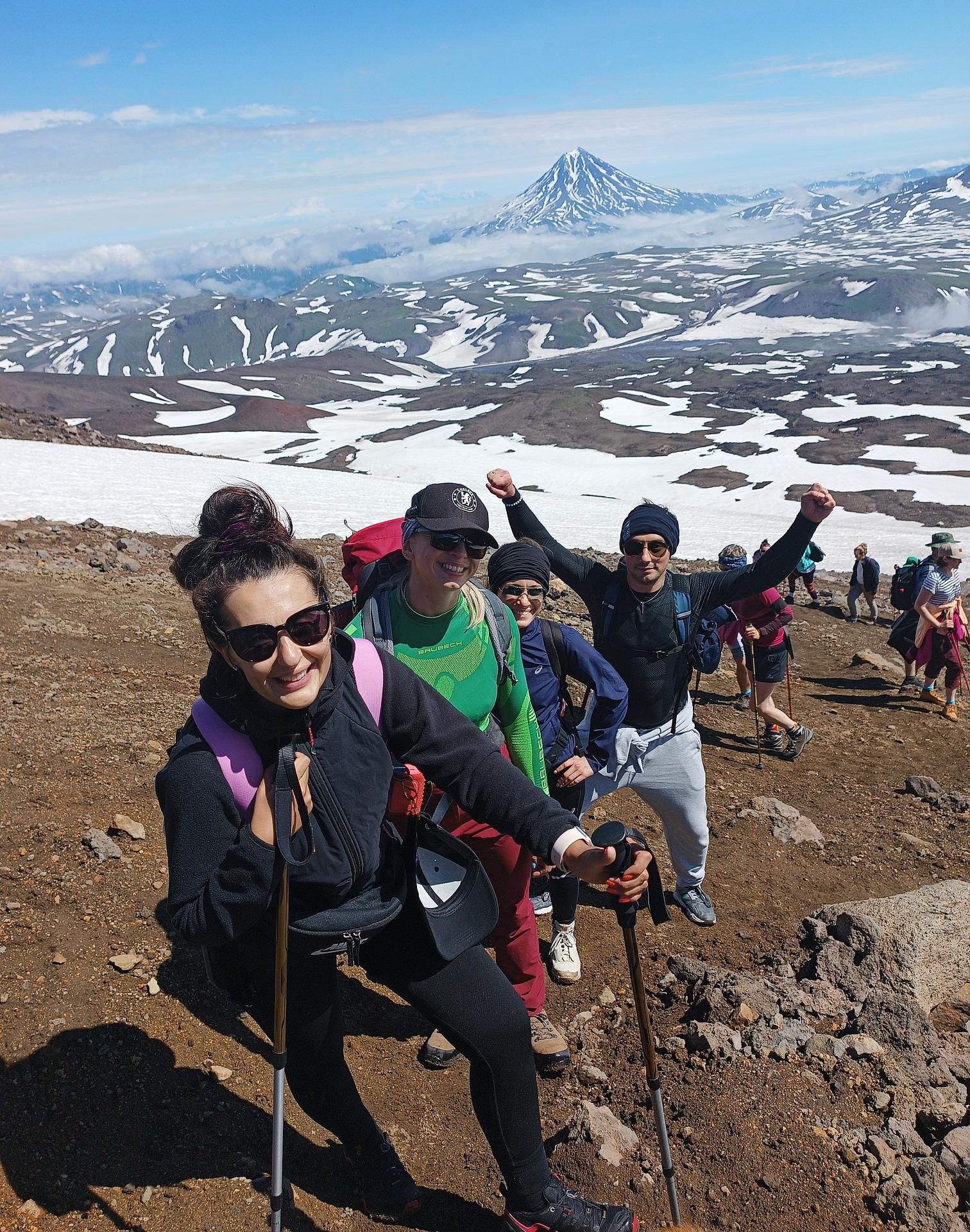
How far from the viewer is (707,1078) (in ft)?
14.1

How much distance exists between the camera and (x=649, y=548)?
550 cm

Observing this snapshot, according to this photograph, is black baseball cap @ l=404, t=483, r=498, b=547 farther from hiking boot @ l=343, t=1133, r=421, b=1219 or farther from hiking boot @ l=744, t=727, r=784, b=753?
hiking boot @ l=744, t=727, r=784, b=753

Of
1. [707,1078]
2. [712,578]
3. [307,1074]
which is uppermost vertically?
[712,578]

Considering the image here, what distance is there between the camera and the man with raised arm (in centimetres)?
560

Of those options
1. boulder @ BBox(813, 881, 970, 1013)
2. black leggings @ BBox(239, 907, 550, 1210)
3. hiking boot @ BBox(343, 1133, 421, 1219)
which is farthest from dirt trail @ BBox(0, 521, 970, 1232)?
black leggings @ BBox(239, 907, 550, 1210)

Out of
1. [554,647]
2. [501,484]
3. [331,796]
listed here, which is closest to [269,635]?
[331,796]

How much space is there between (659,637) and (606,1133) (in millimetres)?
2919

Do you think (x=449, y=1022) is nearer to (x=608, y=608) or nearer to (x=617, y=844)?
(x=617, y=844)

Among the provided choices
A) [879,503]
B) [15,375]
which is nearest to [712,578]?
[879,503]

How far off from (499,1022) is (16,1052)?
2.62 metres

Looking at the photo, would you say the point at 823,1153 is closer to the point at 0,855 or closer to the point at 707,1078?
the point at 707,1078

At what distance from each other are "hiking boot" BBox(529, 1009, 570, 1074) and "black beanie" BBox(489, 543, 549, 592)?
2.37 meters

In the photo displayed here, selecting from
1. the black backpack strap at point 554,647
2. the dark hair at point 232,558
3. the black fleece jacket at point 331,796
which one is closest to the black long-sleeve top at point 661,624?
the black backpack strap at point 554,647

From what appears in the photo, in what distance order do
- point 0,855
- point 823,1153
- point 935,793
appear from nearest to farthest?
1. point 823,1153
2. point 0,855
3. point 935,793
